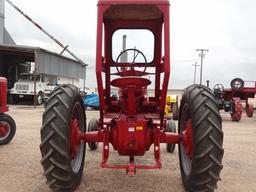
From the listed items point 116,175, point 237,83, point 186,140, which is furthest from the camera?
point 237,83

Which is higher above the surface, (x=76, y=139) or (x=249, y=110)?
(x=76, y=139)

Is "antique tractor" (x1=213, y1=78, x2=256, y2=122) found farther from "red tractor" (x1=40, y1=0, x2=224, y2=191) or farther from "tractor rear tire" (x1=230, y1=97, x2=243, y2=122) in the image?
"red tractor" (x1=40, y1=0, x2=224, y2=191)

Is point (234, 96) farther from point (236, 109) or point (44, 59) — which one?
point (44, 59)

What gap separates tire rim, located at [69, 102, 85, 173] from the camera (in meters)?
4.70

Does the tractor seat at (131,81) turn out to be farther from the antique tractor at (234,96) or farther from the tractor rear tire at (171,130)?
the antique tractor at (234,96)

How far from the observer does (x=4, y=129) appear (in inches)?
327

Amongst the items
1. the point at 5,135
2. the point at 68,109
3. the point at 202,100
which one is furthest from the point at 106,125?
the point at 5,135

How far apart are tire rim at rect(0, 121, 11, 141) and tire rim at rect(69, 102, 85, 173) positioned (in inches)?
141

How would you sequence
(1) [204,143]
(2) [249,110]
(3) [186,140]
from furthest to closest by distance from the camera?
(2) [249,110], (3) [186,140], (1) [204,143]

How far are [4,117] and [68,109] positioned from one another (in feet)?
14.8

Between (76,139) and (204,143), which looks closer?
(204,143)

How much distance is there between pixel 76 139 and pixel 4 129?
4078 millimetres

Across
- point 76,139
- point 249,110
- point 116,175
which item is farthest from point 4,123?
point 249,110

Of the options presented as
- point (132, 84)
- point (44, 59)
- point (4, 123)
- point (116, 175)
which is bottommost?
point (116, 175)
